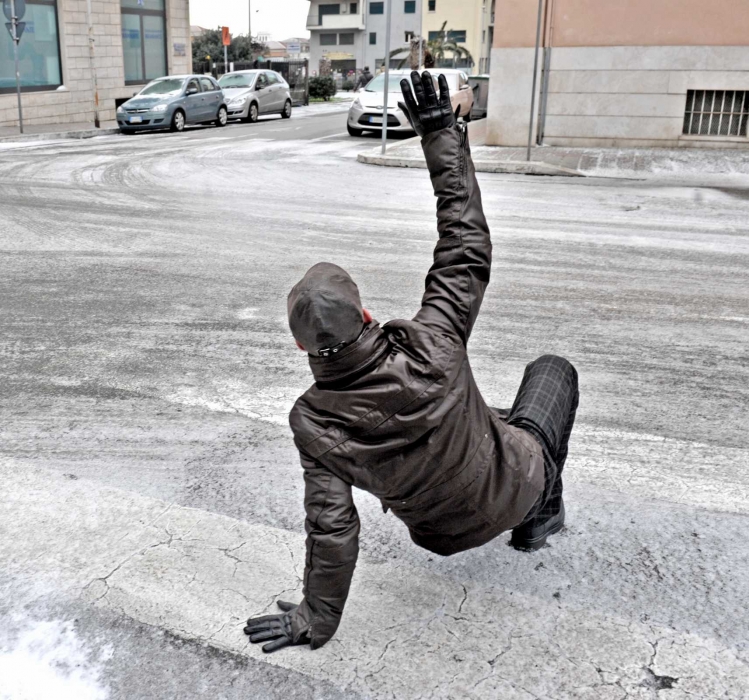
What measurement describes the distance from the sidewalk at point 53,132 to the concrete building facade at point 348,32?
62.9 meters

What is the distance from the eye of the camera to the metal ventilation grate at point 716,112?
692 inches

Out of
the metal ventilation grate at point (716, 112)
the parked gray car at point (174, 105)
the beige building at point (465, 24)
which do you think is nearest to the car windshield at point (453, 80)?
the parked gray car at point (174, 105)

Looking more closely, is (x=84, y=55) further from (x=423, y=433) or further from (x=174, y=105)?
(x=423, y=433)

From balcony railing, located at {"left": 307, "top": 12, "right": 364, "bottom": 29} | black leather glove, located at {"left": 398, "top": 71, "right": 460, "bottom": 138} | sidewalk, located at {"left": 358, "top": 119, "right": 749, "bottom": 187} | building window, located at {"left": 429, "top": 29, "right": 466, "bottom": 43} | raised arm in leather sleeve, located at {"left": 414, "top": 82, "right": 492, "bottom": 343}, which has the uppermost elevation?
balcony railing, located at {"left": 307, "top": 12, "right": 364, "bottom": 29}

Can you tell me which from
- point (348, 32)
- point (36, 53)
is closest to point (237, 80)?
point (36, 53)

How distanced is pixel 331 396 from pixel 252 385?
2.67m

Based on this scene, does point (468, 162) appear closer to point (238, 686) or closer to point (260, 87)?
point (238, 686)

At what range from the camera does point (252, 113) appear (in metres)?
27.6

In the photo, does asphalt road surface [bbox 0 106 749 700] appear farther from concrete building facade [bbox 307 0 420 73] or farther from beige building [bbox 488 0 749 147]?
concrete building facade [bbox 307 0 420 73]

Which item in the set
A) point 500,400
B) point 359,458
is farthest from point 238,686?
point 500,400

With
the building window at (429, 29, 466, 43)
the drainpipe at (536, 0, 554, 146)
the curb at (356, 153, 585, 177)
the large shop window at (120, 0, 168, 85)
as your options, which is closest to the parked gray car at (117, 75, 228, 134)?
the large shop window at (120, 0, 168, 85)

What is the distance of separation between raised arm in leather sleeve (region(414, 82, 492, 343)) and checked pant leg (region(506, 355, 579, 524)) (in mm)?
513

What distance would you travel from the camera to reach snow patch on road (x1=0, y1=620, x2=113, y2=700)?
8.50ft

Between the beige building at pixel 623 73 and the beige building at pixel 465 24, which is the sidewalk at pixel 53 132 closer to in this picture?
the beige building at pixel 623 73
